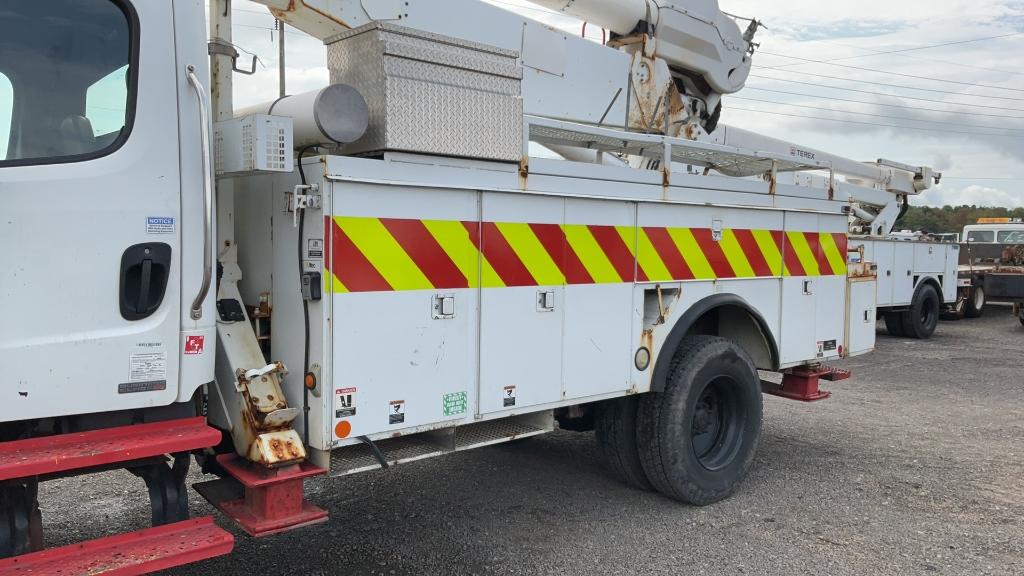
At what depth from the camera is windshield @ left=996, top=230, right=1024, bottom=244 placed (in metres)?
19.3

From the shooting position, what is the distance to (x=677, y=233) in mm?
4617

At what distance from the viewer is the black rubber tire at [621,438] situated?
4.82m

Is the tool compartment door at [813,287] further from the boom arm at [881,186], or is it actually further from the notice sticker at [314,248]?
the boom arm at [881,186]

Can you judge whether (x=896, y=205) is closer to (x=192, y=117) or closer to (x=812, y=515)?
(x=812, y=515)

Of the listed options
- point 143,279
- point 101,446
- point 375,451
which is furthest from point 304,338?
point 101,446

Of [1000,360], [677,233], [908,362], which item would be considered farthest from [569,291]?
[1000,360]

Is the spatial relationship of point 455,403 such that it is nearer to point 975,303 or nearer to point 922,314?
point 922,314

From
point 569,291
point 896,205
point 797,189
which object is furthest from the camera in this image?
point 896,205

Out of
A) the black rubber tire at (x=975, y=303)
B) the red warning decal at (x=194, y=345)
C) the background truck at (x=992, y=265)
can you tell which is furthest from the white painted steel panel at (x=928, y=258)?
the red warning decal at (x=194, y=345)

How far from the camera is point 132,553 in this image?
2.71 m

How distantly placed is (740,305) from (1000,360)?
8.52 meters

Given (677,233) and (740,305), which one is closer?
(677,233)

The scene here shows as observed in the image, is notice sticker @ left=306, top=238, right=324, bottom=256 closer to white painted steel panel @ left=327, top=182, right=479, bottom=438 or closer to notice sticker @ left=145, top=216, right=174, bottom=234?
white painted steel panel @ left=327, top=182, right=479, bottom=438

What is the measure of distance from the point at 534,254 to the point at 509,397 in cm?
67
